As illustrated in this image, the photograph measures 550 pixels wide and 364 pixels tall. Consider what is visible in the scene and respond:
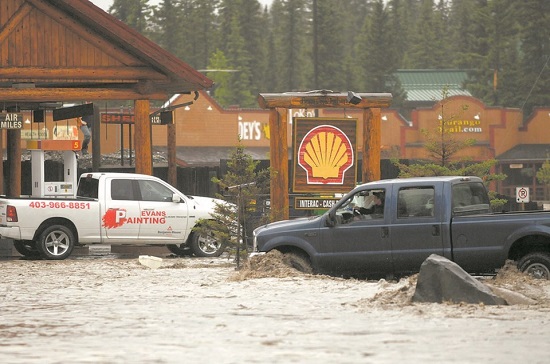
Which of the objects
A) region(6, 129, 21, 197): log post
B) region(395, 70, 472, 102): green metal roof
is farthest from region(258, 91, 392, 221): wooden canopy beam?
region(395, 70, 472, 102): green metal roof

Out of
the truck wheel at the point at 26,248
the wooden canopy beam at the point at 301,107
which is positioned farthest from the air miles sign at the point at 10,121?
the wooden canopy beam at the point at 301,107

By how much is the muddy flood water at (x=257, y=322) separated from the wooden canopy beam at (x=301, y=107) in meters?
5.08

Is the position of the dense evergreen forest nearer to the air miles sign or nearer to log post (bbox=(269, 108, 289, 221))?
the air miles sign

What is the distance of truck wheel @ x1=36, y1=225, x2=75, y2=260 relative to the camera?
2623 centimetres

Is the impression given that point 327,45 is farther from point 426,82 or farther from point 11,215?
point 11,215

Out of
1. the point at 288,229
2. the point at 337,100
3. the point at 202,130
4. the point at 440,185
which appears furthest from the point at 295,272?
the point at 202,130

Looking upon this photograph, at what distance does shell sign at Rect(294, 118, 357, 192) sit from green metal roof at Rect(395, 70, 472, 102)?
264 feet

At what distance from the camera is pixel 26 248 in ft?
89.7

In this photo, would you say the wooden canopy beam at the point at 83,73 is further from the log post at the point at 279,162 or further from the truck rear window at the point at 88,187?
the log post at the point at 279,162

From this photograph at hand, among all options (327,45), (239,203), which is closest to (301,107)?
(239,203)

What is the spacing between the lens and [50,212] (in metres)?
26.2

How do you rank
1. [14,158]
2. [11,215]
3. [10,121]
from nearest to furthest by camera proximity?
[11,215], [10,121], [14,158]

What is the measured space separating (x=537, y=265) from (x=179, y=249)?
11.4 meters

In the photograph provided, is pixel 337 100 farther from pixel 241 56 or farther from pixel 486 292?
pixel 241 56
